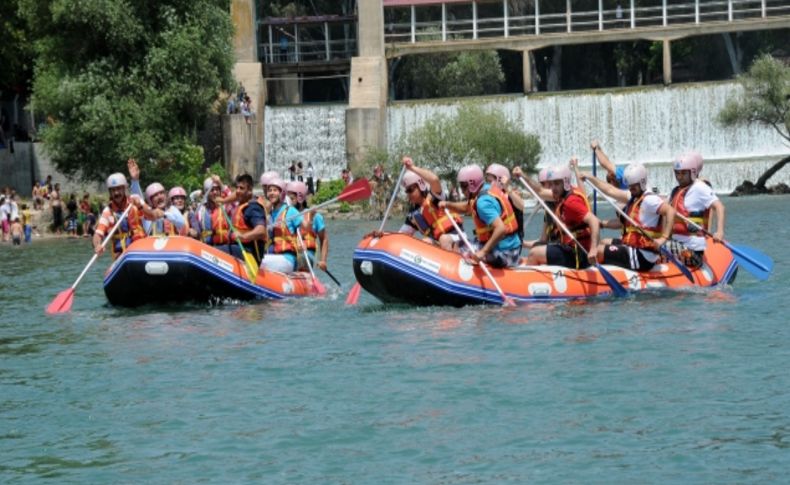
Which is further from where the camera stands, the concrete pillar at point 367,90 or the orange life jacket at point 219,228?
the concrete pillar at point 367,90

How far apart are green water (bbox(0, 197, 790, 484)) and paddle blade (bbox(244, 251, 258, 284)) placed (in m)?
0.44

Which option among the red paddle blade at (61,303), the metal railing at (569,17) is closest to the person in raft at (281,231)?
the red paddle blade at (61,303)

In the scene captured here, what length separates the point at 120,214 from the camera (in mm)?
21734

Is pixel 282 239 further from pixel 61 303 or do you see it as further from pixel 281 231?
pixel 61 303

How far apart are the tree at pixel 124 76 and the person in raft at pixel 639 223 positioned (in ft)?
89.1

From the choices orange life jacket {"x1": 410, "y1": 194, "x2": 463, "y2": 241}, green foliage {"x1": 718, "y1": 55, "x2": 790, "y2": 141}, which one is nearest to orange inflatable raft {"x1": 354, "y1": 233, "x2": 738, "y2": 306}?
orange life jacket {"x1": 410, "y1": 194, "x2": 463, "y2": 241}

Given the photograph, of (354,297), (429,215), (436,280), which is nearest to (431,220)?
(429,215)

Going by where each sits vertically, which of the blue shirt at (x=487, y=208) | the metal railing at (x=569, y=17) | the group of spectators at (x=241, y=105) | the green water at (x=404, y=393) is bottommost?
the green water at (x=404, y=393)

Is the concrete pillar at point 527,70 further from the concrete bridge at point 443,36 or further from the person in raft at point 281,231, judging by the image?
the person in raft at point 281,231

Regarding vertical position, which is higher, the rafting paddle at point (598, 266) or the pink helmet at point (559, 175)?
the pink helmet at point (559, 175)

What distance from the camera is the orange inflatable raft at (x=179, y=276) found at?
66.9 feet

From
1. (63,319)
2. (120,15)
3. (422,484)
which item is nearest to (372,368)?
(422,484)

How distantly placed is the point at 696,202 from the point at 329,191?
112ft

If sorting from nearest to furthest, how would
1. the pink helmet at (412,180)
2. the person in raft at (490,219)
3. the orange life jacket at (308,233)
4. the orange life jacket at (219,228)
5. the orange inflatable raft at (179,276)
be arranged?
the person in raft at (490,219)
the pink helmet at (412,180)
the orange inflatable raft at (179,276)
the orange life jacket at (219,228)
the orange life jacket at (308,233)
